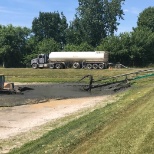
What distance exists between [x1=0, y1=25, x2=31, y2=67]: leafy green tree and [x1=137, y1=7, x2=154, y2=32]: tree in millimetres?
34709

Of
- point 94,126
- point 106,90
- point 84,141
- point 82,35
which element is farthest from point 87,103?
point 82,35

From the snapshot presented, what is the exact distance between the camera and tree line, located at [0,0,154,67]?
81.6m

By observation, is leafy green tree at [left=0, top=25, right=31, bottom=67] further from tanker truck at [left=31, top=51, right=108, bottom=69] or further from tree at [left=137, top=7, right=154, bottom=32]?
tree at [left=137, top=7, right=154, bottom=32]

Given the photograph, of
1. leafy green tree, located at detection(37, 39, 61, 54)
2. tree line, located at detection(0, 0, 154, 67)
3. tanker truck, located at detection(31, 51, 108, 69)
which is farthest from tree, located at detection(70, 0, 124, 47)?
tanker truck, located at detection(31, 51, 108, 69)

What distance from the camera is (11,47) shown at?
299ft

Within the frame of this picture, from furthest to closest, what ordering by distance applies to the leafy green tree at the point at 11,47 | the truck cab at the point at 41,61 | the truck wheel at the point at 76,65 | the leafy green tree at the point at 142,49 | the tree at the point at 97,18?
the tree at the point at 97,18 < the leafy green tree at the point at 11,47 < the leafy green tree at the point at 142,49 < the truck cab at the point at 41,61 < the truck wheel at the point at 76,65

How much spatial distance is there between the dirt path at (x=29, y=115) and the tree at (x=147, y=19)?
8490cm

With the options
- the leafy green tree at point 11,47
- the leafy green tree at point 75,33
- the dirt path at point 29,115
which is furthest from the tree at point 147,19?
the dirt path at point 29,115

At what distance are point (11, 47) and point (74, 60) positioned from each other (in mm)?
26593

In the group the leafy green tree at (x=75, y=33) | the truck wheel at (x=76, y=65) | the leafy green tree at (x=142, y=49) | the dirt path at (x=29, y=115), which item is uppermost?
the leafy green tree at (x=75, y=33)

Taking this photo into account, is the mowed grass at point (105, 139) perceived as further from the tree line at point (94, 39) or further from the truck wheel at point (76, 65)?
the tree line at point (94, 39)

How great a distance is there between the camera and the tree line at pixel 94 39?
81.6 m

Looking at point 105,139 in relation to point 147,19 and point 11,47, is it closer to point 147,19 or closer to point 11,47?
point 11,47

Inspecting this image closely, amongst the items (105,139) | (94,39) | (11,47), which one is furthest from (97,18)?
(105,139)
